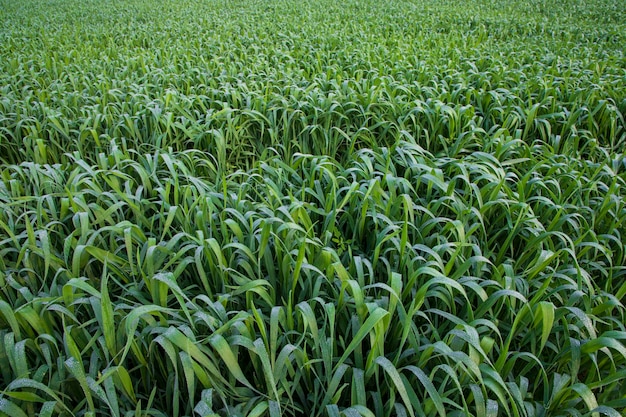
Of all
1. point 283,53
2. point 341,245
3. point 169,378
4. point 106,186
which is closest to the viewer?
point 169,378

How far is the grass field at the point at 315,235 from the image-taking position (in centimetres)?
113

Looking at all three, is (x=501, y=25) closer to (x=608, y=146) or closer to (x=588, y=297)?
(x=608, y=146)

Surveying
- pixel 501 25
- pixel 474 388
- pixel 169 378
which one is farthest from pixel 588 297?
pixel 501 25

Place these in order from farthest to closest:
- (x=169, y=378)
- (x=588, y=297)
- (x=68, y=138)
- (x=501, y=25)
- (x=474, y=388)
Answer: (x=501, y=25) → (x=68, y=138) → (x=588, y=297) → (x=169, y=378) → (x=474, y=388)

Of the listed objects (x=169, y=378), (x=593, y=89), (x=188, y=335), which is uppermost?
(x=593, y=89)

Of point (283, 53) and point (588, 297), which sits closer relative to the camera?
point (588, 297)

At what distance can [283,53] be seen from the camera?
4277mm

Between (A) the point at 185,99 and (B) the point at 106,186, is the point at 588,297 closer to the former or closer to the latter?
(B) the point at 106,186

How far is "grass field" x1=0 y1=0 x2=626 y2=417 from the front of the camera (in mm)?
1132

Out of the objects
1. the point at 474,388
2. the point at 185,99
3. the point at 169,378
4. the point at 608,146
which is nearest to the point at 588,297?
the point at 474,388

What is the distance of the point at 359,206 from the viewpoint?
180cm

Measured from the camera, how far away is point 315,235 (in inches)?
70.7

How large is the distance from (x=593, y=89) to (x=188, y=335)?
3284 millimetres

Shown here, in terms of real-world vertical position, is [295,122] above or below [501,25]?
below
